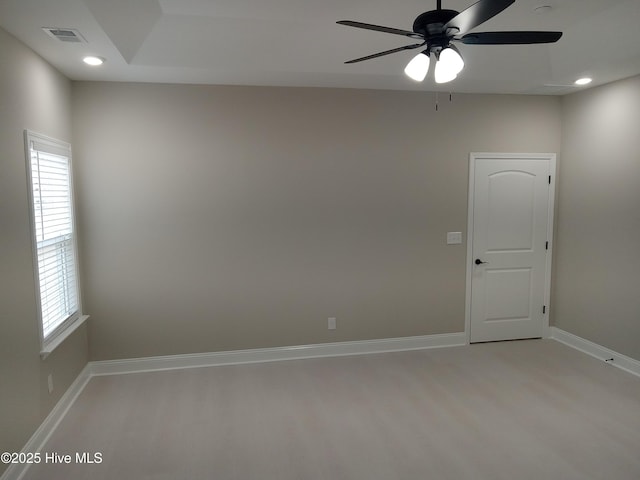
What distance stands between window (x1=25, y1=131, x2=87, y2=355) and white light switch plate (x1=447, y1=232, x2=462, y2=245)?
11.5 ft

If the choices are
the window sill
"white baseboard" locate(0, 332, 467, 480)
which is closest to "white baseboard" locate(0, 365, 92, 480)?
"white baseboard" locate(0, 332, 467, 480)

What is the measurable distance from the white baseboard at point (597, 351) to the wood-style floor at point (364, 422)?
0.10 metres

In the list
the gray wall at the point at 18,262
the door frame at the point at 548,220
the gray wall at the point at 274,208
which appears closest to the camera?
the gray wall at the point at 18,262

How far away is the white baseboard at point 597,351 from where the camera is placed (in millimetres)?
3934

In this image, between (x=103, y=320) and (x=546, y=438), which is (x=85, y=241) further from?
(x=546, y=438)

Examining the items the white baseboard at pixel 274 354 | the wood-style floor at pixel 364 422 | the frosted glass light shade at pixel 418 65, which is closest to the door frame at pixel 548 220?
the white baseboard at pixel 274 354

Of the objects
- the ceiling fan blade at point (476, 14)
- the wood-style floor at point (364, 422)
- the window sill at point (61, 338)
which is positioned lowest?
the wood-style floor at point (364, 422)

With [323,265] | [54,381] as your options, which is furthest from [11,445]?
[323,265]

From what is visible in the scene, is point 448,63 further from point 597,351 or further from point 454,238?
point 597,351

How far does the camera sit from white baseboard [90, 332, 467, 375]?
157 inches

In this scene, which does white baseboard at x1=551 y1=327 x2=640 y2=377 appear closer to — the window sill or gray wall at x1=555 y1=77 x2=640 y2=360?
gray wall at x1=555 y1=77 x2=640 y2=360

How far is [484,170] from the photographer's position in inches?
178

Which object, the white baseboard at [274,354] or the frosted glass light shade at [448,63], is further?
the white baseboard at [274,354]

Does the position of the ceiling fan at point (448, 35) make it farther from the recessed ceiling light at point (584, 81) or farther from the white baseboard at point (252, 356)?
the white baseboard at point (252, 356)
